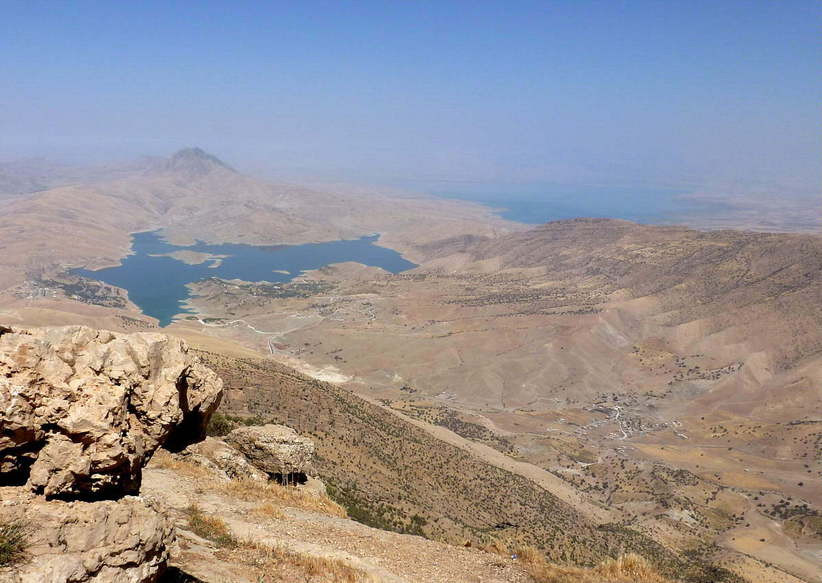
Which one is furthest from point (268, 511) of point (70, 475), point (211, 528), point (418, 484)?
point (418, 484)

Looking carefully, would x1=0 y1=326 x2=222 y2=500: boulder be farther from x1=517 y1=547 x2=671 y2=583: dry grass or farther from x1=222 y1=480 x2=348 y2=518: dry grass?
x1=517 y1=547 x2=671 y2=583: dry grass

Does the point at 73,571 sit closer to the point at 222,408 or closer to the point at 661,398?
the point at 222,408

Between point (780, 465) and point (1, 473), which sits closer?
point (1, 473)

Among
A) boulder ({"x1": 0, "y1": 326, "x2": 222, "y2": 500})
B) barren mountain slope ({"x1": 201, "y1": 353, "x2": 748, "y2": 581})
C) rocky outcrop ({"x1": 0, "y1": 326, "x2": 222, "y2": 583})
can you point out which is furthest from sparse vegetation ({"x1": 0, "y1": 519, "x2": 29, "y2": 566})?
barren mountain slope ({"x1": 201, "y1": 353, "x2": 748, "y2": 581})

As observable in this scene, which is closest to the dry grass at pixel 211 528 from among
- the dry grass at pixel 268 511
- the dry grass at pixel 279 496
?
the dry grass at pixel 268 511

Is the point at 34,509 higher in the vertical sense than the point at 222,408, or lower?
higher

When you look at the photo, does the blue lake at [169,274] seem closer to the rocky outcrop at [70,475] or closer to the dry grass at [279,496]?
the dry grass at [279,496]

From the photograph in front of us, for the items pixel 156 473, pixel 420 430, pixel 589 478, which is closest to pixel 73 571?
pixel 156 473
